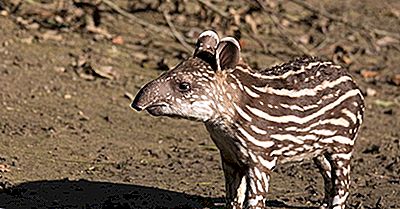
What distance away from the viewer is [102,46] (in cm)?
1280

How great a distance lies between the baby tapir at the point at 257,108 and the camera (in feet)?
22.0

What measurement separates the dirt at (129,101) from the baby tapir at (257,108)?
111 cm

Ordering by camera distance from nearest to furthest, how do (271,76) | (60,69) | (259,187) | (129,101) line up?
(259,187), (271,76), (129,101), (60,69)

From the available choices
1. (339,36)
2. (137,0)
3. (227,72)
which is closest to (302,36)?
(339,36)

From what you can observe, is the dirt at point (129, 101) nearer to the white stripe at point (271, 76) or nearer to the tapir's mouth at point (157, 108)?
the white stripe at point (271, 76)

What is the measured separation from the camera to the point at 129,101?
11297mm

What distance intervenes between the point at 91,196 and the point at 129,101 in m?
3.12

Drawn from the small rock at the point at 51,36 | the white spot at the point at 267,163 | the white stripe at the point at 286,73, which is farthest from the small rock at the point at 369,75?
the white spot at the point at 267,163

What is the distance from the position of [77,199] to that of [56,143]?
1548 mm

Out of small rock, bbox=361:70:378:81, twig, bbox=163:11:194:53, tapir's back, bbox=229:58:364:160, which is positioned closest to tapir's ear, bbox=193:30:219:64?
tapir's back, bbox=229:58:364:160

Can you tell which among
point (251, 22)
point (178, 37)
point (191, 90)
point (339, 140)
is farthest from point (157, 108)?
point (251, 22)

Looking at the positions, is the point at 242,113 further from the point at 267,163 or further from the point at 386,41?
the point at 386,41

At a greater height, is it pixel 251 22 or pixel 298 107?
pixel 298 107

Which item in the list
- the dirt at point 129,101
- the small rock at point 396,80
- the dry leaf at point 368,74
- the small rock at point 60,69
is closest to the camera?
the dirt at point 129,101
